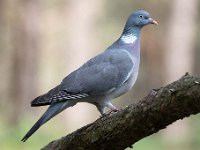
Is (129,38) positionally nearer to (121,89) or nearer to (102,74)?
(102,74)

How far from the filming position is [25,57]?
15.4 m

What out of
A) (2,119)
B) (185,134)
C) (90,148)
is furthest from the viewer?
(185,134)

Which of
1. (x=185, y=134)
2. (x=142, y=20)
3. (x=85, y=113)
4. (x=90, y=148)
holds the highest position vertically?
(x=142, y=20)

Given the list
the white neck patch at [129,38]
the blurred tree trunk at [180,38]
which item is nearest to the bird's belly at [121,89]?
the white neck patch at [129,38]

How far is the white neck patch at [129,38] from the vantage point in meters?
7.00

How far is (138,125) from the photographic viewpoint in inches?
172

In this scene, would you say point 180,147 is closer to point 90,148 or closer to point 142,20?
point 142,20

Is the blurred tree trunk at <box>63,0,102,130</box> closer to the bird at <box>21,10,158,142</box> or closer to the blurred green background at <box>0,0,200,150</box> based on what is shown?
the blurred green background at <box>0,0,200,150</box>

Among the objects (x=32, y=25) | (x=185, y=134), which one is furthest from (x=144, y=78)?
(x=32, y=25)

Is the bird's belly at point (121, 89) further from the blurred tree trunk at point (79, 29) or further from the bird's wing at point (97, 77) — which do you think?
the blurred tree trunk at point (79, 29)

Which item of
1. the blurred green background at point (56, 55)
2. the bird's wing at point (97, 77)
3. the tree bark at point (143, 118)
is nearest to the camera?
the tree bark at point (143, 118)

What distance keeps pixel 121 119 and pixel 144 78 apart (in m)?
27.6

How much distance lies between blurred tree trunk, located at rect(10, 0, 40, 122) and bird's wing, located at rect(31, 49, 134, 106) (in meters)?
8.53

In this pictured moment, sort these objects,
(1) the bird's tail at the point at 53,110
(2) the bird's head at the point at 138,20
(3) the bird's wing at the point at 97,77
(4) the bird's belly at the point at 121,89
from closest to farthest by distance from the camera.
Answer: (1) the bird's tail at the point at 53,110
(3) the bird's wing at the point at 97,77
(4) the bird's belly at the point at 121,89
(2) the bird's head at the point at 138,20
